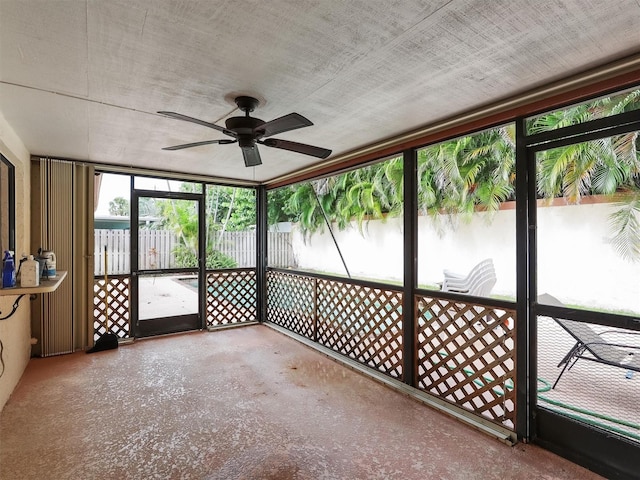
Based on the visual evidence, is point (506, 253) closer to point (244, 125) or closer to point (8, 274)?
point (244, 125)

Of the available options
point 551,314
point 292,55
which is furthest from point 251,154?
point 551,314

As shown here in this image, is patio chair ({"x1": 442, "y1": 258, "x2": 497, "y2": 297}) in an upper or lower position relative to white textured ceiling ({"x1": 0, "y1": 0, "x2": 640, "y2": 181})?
lower

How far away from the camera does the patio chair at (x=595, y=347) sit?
2247 mm

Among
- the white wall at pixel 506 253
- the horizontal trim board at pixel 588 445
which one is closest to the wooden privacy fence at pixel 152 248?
the white wall at pixel 506 253

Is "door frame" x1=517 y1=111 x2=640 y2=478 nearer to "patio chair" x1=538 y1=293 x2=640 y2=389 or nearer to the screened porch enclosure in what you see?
the screened porch enclosure

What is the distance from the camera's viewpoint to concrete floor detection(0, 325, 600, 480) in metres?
2.09

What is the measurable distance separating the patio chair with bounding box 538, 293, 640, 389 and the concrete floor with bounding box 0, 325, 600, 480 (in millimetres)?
743

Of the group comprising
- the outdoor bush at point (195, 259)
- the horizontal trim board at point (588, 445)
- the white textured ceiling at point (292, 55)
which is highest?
the white textured ceiling at point (292, 55)

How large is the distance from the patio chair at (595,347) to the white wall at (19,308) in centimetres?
414

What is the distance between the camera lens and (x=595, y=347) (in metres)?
2.43

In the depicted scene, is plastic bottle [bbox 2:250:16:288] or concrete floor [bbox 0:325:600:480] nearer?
concrete floor [bbox 0:325:600:480]

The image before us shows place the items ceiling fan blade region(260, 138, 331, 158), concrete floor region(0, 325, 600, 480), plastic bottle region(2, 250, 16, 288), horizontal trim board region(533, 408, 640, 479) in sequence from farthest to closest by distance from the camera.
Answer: ceiling fan blade region(260, 138, 331, 158) < plastic bottle region(2, 250, 16, 288) < concrete floor region(0, 325, 600, 480) < horizontal trim board region(533, 408, 640, 479)

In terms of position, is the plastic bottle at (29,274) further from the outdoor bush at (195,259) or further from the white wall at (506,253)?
the white wall at (506,253)

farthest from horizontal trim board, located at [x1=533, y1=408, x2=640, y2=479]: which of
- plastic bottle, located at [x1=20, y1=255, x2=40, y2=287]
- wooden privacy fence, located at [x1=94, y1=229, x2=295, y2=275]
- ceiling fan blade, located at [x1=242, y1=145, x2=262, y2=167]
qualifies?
wooden privacy fence, located at [x1=94, y1=229, x2=295, y2=275]
